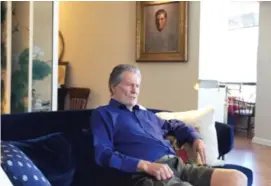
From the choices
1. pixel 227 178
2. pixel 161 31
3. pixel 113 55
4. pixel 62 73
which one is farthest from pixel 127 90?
pixel 62 73

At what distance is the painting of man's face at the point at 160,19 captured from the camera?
4.75m

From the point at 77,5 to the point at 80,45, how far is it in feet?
1.97

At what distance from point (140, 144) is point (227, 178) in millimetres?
499

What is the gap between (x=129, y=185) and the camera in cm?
210

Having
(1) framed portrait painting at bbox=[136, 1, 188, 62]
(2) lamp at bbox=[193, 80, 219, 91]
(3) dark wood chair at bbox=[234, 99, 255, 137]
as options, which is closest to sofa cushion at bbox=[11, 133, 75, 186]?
(2) lamp at bbox=[193, 80, 219, 91]

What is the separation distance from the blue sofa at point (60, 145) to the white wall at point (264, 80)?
4.54 m

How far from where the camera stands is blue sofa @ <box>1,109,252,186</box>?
2020 millimetres

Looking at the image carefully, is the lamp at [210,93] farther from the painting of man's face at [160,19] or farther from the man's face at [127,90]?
the man's face at [127,90]

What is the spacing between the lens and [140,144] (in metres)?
2.21

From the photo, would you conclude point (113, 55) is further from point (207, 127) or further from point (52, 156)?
point (52, 156)

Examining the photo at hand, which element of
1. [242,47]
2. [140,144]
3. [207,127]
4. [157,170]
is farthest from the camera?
[242,47]

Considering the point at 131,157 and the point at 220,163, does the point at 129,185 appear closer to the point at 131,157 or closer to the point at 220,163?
the point at 131,157

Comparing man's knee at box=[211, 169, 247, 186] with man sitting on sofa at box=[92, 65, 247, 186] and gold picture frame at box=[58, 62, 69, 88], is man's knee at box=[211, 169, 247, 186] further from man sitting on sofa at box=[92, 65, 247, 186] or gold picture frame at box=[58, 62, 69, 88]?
gold picture frame at box=[58, 62, 69, 88]

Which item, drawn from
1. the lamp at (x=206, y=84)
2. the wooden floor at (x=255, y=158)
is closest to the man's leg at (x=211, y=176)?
the wooden floor at (x=255, y=158)
